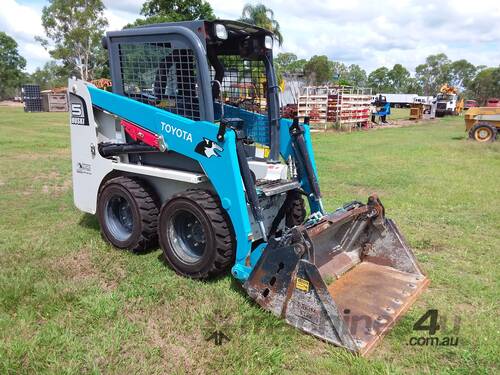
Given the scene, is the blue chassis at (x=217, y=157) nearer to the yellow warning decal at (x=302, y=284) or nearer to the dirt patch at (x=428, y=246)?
the yellow warning decal at (x=302, y=284)

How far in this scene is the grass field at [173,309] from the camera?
2.82m

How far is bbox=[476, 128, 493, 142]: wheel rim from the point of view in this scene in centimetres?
1483

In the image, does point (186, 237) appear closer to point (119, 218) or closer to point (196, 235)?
point (196, 235)

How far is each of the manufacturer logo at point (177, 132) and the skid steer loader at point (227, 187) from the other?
0.04 ft

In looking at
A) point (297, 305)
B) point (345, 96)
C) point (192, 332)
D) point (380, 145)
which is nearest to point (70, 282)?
point (192, 332)

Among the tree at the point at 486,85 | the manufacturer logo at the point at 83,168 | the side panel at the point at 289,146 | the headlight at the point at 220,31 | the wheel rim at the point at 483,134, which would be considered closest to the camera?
the headlight at the point at 220,31

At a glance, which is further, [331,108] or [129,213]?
[331,108]

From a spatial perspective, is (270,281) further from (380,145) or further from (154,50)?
(380,145)

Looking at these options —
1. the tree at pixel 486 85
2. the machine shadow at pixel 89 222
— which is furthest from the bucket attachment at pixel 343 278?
the tree at pixel 486 85

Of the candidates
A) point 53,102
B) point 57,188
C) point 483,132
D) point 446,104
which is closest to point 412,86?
point 446,104

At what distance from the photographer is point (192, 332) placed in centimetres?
316

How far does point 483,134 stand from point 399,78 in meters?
87.4

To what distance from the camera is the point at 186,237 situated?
409cm

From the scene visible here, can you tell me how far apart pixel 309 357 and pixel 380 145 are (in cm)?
1274
